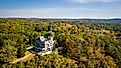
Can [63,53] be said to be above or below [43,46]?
below

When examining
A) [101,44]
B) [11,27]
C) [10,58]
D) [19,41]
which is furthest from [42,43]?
[101,44]

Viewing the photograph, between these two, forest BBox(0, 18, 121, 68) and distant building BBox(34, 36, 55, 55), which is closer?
forest BBox(0, 18, 121, 68)

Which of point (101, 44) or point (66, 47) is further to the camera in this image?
point (101, 44)

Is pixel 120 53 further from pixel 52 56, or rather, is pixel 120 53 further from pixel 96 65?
pixel 52 56

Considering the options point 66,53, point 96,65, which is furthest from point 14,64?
point 96,65

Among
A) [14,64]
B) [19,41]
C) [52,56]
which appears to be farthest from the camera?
[19,41]

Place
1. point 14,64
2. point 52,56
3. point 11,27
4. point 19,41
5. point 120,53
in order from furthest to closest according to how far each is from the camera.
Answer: point 11,27
point 120,53
point 19,41
point 52,56
point 14,64

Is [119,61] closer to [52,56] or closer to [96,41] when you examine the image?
[96,41]

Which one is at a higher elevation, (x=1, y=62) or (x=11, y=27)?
(x=11, y=27)

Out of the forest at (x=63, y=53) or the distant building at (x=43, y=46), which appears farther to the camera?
the distant building at (x=43, y=46)

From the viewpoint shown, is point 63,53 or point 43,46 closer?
point 43,46
